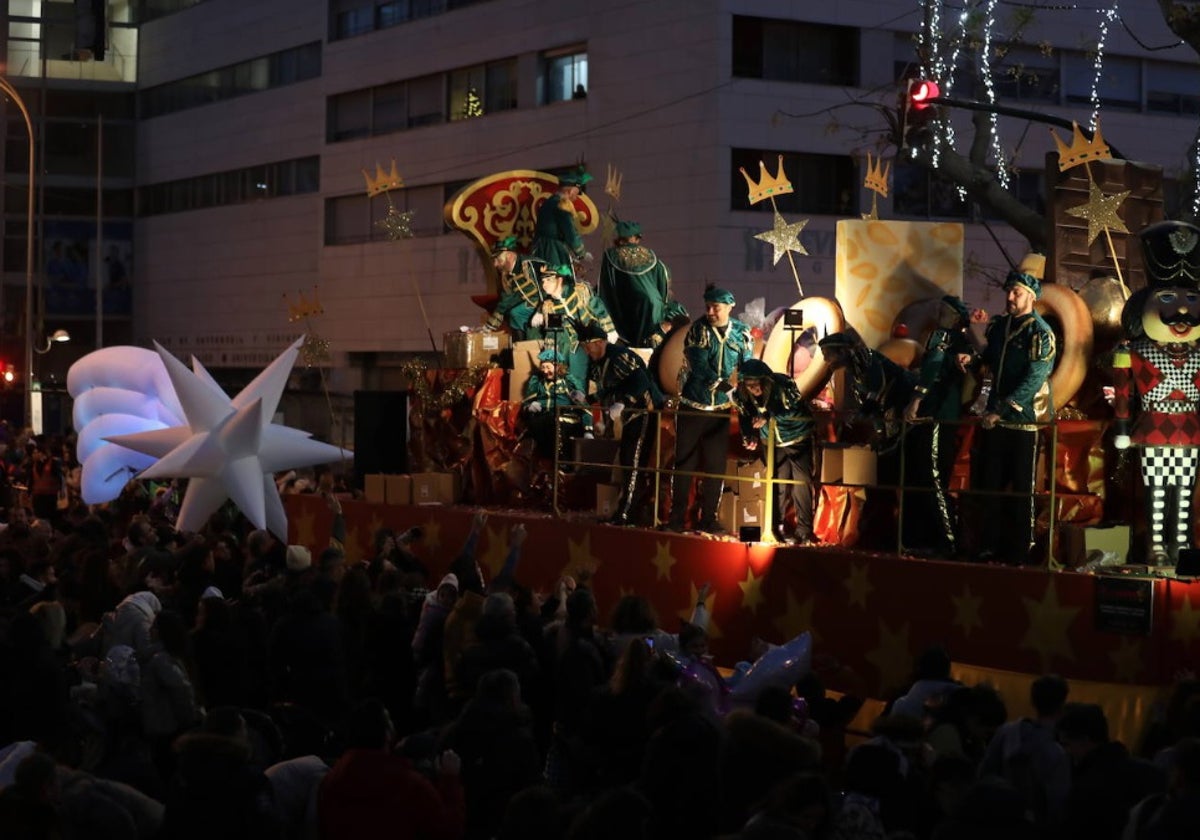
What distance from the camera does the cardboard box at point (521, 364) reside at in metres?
19.1

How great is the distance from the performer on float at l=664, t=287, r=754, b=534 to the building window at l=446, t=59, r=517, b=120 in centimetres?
2820

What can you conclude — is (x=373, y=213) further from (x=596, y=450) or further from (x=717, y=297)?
(x=717, y=297)

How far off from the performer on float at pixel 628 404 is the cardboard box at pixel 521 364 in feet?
4.81

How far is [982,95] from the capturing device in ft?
123

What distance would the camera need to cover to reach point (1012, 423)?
43.4ft

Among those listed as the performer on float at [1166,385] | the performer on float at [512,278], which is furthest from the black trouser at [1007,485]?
the performer on float at [512,278]

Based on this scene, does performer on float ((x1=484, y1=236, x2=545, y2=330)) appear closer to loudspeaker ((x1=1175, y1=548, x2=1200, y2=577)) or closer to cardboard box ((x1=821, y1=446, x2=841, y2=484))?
cardboard box ((x1=821, y1=446, x2=841, y2=484))

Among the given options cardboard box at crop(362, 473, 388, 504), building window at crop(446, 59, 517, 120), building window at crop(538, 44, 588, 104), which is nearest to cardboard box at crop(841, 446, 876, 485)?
cardboard box at crop(362, 473, 388, 504)

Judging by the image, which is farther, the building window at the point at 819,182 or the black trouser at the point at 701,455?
the building window at the point at 819,182

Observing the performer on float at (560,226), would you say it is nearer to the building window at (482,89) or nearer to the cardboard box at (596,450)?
the cardboard box at (596,450)

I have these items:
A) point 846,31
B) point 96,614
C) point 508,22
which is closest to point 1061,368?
point 96,614

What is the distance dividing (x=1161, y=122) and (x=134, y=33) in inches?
1403

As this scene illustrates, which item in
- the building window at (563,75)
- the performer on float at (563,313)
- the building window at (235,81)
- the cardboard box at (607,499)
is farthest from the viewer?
the building window at (235,81)

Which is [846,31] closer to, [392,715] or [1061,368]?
[1061,368]
